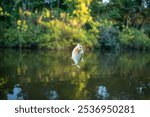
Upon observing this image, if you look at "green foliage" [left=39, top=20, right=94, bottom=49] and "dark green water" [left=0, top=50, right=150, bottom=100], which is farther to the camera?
"green foliage" [left=39, top=20, right=94, bottom=49]

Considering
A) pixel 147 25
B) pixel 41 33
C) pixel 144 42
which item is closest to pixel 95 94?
pixel 41 33

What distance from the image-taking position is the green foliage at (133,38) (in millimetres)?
23094

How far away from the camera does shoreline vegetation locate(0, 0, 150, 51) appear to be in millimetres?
20784

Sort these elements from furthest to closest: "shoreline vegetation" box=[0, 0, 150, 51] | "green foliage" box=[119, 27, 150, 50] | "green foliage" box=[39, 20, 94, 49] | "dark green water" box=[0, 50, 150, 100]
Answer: "green foliage" box=[119, 27, 150, 50] < "shoreline vegetation" box=[0, 0, 150, 51] < "green foliage" box=[39, 20, 94, 49] < "dark green water" box=[0, 50, 150, 100]

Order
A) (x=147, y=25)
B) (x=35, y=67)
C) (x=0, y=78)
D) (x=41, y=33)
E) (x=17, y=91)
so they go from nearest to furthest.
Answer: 1. (x=17, y=91)
2. (x=0, y=78)
3. (x=35, y=67)
4. (x=41, y=33)
5. (x=147, y=25)

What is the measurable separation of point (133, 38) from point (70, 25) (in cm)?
488

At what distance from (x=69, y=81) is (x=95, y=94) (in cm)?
156

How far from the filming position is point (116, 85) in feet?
30.7

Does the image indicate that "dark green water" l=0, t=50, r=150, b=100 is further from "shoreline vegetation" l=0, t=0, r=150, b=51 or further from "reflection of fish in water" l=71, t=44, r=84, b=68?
"shoreline vegetation" l=0, t=0, r=150, b=51

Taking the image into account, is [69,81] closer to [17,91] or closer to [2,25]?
[17,91]

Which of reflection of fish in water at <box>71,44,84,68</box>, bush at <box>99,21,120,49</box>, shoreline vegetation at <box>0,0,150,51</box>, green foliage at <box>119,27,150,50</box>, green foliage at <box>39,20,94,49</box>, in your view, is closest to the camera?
reflection of fish in water at <box>71,44,84,68</box>

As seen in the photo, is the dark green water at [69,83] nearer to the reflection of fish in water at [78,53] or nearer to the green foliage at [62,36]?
the reflection of fish in water at [78,53]

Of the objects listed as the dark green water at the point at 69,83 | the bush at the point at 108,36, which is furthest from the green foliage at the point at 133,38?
the dark green water at the point at 69,83

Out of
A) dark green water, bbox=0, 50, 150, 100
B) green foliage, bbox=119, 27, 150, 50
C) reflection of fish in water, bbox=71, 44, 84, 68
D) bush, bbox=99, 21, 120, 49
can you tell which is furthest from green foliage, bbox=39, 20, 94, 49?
reflection of fish in water, bbox=71, 44, 84, 68
